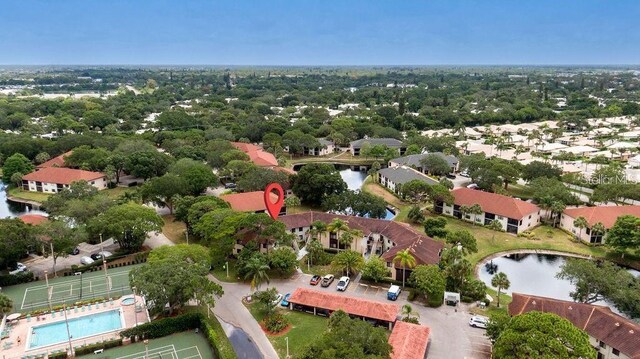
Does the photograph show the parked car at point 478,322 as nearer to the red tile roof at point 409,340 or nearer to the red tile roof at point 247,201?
the red tile roof at point 409,340

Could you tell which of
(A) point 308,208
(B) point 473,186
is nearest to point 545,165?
(B) point 473,186

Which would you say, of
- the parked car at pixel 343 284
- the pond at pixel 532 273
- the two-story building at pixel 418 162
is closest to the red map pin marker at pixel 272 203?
the parked car at pixel 343 284

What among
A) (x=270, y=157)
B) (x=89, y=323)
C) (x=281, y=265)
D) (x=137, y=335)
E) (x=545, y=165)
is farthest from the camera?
(x=270, y=157)

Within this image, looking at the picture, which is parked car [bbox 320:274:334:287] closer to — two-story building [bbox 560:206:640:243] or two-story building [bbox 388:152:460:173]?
two-story building [bbox 560:206:640:243]

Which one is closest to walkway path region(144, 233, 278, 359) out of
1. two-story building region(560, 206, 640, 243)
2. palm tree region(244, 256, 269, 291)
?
palm tree region(244, 256, 269, 291)

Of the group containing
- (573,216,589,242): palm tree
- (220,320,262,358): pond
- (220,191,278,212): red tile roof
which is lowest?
(220,320,262,358): pond

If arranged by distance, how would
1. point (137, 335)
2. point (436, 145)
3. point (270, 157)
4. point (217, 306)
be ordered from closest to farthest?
point (137, 335)
point (217, 306)
point (270, 157)
point (436, 145)

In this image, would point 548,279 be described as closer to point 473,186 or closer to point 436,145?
point 473,186
